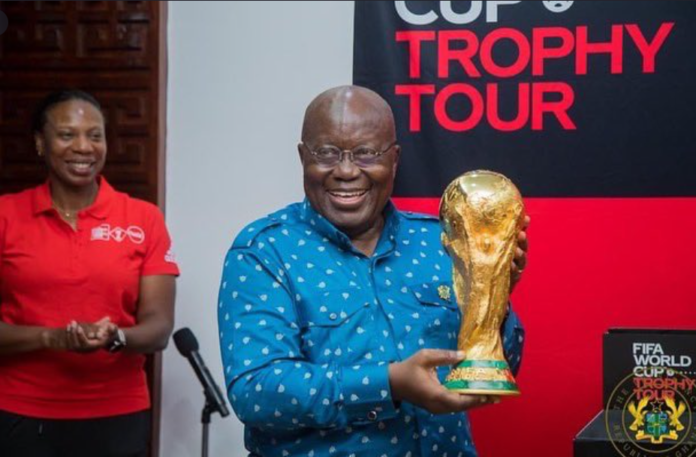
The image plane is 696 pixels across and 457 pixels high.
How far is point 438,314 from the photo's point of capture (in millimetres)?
2012

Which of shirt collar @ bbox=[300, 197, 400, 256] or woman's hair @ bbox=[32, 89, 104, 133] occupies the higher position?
woman's hair @ bbox=[32, 89, 104, 133]

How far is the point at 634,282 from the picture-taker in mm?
3348

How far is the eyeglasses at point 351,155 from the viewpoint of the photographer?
198cm

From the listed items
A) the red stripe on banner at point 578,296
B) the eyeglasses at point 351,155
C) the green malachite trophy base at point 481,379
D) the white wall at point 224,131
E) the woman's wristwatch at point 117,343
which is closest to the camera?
the green malachite trophy base at point 481,379

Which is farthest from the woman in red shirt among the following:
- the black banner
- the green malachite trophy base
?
the green malachite trophy base

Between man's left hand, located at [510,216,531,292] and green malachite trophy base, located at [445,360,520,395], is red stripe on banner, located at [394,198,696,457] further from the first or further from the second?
green malachite trophy base, located at [445,360,520,395]

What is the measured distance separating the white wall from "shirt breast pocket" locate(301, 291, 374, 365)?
1773 millimetres

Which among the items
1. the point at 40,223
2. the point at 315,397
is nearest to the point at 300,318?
the point at 315,397

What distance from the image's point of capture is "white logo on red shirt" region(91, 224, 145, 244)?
10.3 feet

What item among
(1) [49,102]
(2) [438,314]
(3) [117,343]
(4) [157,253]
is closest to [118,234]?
(4) [157,253]

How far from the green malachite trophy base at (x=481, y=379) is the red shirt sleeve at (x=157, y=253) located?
5.20ft

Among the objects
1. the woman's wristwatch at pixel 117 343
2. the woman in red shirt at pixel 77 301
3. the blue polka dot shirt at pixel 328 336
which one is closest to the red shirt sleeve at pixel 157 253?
the woman in red shirt at pixel 77 301

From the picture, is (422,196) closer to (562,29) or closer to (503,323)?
(562,29)

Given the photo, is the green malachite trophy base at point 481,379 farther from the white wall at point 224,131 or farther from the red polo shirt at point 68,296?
the white wall at point 224,131
